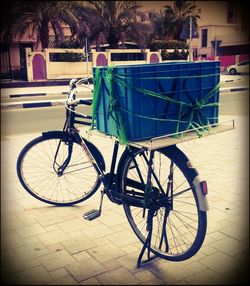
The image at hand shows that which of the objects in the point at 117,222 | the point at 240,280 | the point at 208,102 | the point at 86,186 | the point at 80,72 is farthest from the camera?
the point at 80,72

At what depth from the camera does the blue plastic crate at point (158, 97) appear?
240 centimetres

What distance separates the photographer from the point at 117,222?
3.46m

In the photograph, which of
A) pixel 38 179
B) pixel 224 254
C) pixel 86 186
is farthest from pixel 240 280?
pixel 38 179

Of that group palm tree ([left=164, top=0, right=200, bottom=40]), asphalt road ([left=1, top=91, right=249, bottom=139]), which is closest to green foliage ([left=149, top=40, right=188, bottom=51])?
palm tree ([left=164, top=0, right=200, bottom=40])

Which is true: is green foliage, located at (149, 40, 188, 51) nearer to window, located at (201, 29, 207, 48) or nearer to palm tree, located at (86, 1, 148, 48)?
palm tree, located at (86, 1, 148, 48)

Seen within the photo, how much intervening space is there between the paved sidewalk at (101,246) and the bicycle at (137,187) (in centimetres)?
13

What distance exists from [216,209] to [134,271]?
1368 millimetres

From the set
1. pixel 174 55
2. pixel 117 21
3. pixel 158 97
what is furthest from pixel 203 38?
pixel 158 97

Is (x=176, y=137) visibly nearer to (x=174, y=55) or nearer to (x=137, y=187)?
(x=137, y=187)

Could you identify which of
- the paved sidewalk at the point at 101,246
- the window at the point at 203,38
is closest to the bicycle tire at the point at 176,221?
the paved sidewalk at the point at 101,246

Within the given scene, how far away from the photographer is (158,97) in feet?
7.94

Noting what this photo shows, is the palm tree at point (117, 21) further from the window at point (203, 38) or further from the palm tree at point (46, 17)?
the window at point (203, 38)

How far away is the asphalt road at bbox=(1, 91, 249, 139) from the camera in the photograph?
843cm

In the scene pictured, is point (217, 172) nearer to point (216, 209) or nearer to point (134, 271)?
point (216, 209)
